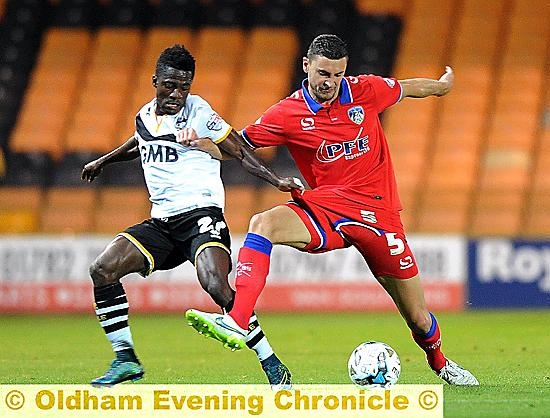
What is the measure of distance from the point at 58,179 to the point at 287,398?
520 inches

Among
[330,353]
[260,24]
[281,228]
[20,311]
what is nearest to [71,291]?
[20,311]

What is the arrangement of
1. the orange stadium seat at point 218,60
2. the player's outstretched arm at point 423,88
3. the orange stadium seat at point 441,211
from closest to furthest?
the player's outstretched arm at point 423,88 → the orange stadium seat at point 441,211 → the orange stadium seat at point 218,60

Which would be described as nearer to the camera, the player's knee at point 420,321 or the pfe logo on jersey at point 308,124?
the pfe logo on jersey at point 308,124

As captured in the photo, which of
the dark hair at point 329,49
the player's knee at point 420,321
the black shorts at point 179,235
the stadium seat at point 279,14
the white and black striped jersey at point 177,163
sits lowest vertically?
the player's knee at point 420,321

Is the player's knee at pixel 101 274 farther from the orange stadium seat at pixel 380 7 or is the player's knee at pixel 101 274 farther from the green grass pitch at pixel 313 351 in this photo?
the orange stadium seat at pixel 380 7

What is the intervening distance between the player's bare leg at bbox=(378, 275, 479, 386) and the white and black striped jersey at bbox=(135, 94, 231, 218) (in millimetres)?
1291

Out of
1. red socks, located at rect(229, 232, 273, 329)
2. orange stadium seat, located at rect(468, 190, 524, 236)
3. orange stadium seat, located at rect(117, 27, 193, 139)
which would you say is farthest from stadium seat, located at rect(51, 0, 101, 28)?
red socks, located at rect(229, 232, 273, 329)

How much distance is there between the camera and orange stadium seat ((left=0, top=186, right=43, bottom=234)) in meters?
17.8

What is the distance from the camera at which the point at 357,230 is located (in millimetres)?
7461

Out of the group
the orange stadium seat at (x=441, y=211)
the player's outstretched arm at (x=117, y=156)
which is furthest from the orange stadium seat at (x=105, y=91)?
the player's outstretched arm at (x=117, y=156)

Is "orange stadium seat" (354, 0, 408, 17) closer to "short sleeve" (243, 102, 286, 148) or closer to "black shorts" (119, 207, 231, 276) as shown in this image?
"short sleeve" (243, 102, 286, 148)

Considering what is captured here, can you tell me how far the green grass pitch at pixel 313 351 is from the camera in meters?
7.66

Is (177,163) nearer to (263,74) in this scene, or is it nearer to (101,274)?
(101,274)

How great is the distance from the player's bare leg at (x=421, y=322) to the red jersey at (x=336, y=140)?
509 millimetres
